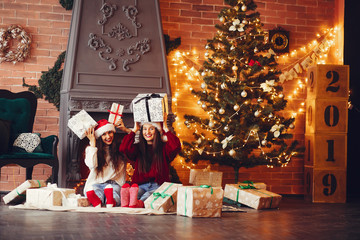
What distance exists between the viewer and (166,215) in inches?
165

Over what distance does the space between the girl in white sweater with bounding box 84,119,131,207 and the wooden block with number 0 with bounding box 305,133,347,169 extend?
245 cm

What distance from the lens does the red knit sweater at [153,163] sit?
15.6 feet

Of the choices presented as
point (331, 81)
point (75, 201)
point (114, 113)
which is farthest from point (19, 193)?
point (331, 81)

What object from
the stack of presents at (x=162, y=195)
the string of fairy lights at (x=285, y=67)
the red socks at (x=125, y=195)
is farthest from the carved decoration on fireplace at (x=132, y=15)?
the red socks at (x=125, y=195)

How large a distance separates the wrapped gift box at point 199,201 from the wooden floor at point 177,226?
0.30 feet

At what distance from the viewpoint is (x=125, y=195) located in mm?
4461

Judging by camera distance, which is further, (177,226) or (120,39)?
(120,39)

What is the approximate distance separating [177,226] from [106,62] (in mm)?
2621

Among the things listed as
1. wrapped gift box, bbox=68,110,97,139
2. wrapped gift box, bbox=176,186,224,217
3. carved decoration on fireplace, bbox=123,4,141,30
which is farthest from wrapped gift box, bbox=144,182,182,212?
carved decoration on fireplace, bbox=123,4,141,30

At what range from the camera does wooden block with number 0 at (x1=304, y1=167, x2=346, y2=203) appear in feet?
18.5

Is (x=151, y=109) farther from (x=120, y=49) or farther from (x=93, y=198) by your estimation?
(x=120, y=49)

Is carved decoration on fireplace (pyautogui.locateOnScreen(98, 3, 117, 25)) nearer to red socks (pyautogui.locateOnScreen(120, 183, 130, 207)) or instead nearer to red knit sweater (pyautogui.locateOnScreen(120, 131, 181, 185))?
red knit sweater (pyautogui.locateOnScreen(120, 131, 181, 185))

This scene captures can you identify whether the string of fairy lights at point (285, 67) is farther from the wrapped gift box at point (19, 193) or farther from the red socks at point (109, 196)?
the wrapped gift box at point (19, 193)

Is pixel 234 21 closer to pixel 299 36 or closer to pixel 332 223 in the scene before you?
pixel 299 36
